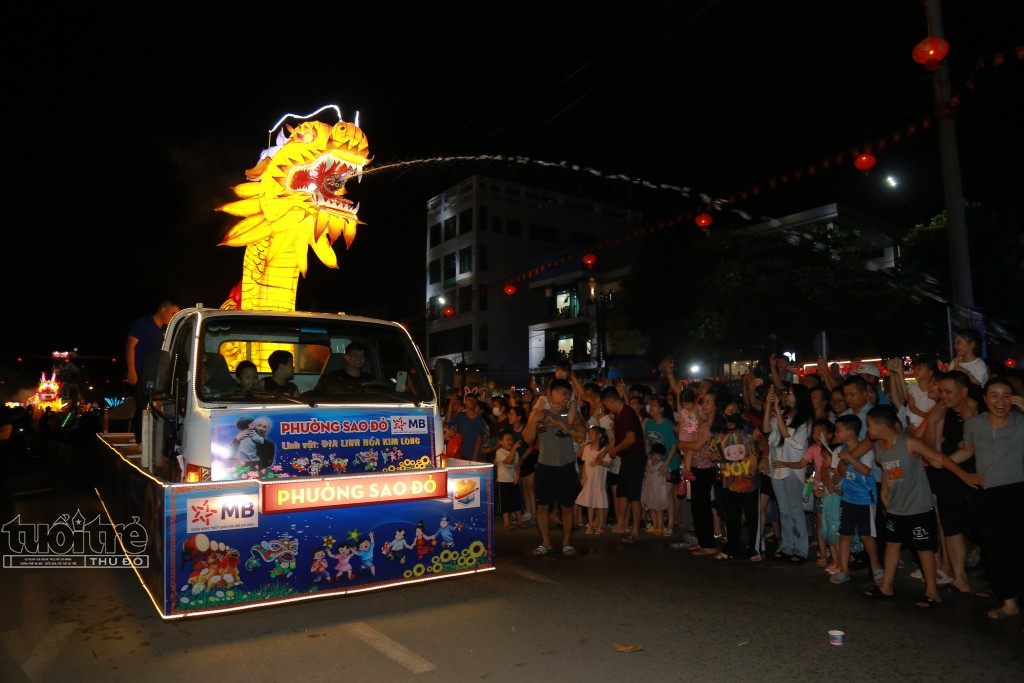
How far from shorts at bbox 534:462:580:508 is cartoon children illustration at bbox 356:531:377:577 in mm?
3348

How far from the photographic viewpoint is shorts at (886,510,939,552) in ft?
19.1

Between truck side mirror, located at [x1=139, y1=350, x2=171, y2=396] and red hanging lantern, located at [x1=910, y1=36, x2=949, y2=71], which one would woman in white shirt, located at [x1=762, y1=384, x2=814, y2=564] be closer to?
red hanging lantern, located at [x1=910, y1=36, x2=949, y2=71]

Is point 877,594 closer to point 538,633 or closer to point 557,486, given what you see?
point 538,633

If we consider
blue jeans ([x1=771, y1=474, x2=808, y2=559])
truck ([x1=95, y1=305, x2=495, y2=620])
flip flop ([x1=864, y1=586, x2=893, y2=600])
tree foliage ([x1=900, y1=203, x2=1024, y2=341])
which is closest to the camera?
truck ([x1=95, y1=305, x2=495, y2=620])

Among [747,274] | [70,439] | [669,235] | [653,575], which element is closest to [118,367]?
[70,439]

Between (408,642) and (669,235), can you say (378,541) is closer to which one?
(408,642)

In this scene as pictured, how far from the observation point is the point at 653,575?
6980 millimetres

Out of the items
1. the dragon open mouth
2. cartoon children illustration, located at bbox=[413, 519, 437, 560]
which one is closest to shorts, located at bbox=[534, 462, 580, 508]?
cartoon children illustration, located at bbox=[413, 519, 437, 560]

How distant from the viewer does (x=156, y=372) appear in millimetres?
5598

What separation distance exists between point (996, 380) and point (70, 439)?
29.0 metres

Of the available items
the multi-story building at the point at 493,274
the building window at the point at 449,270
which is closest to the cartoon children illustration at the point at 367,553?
the multi-story building at the point at 493,274

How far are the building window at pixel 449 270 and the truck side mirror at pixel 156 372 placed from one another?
44.6 meters

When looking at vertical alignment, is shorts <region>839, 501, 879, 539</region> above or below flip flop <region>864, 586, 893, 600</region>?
above

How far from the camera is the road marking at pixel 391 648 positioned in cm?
450
